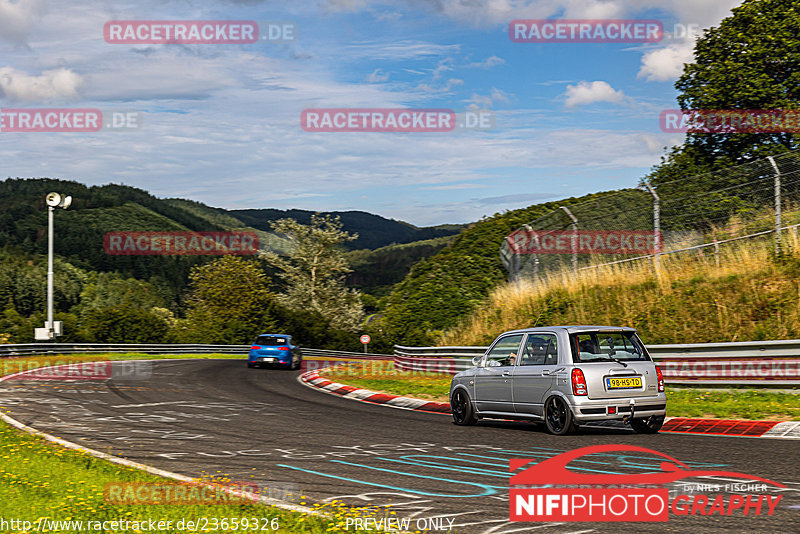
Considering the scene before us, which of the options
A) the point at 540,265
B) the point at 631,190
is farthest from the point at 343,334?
the point at 631,190

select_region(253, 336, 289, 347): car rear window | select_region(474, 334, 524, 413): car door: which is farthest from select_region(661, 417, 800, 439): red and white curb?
select_region(253, 336, 289, 347): car rear window

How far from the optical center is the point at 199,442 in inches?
440

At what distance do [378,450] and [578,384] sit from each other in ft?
9.99

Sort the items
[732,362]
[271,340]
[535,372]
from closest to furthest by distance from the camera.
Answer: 1. [535,372]
2. [732,362]
3. [271,340]

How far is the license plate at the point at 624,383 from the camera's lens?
11.4 metres

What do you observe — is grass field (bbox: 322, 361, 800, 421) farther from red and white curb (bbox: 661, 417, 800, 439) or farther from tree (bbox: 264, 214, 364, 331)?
tree (bbox: 264, 214, 364, 331)

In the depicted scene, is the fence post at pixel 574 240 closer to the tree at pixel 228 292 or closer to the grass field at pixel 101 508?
the grass field at pixel 101 508

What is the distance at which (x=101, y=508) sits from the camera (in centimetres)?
633

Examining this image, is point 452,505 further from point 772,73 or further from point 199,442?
point 772,73

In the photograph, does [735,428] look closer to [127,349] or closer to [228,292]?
[127,349]

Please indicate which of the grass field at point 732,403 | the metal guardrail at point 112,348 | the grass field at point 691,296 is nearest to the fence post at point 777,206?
the grass field at point 691,296

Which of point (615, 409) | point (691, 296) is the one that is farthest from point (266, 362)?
point (615, 409)

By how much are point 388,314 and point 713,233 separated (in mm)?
44479

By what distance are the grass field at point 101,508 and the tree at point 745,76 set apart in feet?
87.4
